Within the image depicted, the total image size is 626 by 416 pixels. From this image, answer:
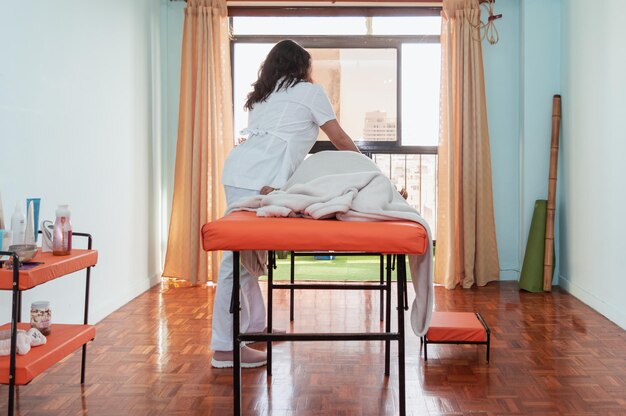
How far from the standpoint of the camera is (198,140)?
15.8 feet

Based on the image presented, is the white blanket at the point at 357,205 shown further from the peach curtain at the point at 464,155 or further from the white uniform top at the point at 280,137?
the peach curtain at the point at 464,155

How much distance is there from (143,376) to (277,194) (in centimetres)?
98

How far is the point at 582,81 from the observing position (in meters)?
4.25

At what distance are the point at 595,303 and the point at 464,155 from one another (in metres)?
1.36

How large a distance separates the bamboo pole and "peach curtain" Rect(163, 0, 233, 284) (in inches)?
84.7

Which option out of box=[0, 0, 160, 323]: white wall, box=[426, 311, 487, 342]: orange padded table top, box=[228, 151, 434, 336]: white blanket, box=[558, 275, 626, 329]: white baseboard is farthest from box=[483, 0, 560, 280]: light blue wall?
box=[228, 151, 434, 336]: white blanket

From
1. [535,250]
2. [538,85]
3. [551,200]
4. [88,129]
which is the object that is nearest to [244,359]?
[88,129]

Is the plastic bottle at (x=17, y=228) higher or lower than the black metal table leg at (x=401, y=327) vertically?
higher

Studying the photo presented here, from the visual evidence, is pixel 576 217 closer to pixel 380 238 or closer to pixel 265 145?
pixel 265 145

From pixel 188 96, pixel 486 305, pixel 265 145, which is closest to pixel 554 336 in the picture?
pixel 486 305

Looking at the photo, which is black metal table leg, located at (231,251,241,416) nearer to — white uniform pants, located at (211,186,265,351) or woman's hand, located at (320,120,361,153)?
white uniform pants, located at (211,186,265,351)

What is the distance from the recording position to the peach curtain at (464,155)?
4820 millimetres

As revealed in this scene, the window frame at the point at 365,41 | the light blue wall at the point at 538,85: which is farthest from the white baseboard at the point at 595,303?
the window frame at the point at 365,41

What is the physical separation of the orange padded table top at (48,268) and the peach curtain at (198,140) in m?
2.34
